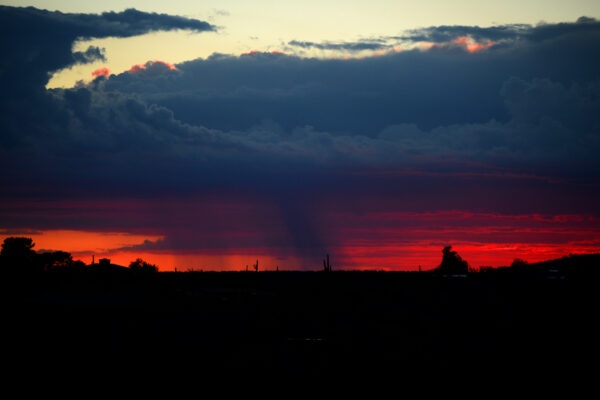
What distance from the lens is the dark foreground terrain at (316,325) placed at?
32156 millimetres

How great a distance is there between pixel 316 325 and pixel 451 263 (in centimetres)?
6993

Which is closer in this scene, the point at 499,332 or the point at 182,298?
the point at 499,332

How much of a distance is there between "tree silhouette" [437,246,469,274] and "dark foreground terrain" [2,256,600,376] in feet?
114

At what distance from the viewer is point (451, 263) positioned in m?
110

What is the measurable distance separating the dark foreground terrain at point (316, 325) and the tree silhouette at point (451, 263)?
34.9 metres

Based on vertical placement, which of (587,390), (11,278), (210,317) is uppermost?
(11,278)

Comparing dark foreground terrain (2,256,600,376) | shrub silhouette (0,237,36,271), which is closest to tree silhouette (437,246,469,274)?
dark foreground terrain (2,256,600,376)

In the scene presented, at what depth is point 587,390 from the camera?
26.4 m

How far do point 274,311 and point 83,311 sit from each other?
13.7 metres

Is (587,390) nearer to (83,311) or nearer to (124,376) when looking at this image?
(124,376)

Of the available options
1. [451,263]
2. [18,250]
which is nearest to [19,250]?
[18,250]

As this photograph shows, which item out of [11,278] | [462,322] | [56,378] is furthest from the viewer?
[11,278]

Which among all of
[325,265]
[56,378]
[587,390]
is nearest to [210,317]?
[56,378]

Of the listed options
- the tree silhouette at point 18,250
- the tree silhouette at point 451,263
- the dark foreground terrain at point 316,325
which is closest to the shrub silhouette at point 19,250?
the tree silhouette at point 18,250
